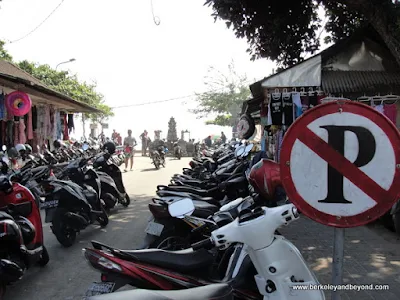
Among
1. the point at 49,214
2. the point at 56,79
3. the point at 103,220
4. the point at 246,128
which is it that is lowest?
the point at 103,220

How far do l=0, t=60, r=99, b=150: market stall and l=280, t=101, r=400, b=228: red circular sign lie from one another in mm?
8236

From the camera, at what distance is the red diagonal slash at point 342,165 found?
159 centimetres

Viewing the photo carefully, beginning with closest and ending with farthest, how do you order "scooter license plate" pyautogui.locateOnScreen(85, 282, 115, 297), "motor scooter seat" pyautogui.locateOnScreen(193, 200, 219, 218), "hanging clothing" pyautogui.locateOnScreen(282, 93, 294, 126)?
"scooter license plate" pyautogui.locateOnScreen(85, 282, 115, 297)
"motor scooter seat" pyautogui.locateOnScreen(193, 200, 219, 218)
"hanging clothing" pyautogui.locateOnScreen(282, 93, 294, 126)

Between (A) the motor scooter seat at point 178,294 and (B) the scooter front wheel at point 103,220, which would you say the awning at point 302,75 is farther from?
(A) the motor scooter seat at point 178,294

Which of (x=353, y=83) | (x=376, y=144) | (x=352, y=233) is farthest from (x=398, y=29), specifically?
(x=376, y=144)

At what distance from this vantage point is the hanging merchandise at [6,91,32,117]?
31.3 feet

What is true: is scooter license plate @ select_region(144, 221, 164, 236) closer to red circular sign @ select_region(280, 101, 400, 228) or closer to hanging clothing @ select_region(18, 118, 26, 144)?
red circular sign @ select_region(280, 101, 400, 228)

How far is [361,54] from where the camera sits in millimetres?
7426

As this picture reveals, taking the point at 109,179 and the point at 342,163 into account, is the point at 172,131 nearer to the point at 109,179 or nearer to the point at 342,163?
the point at 109,179

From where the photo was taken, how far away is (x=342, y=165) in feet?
5.34

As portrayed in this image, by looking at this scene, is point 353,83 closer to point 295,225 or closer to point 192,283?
point 295,225

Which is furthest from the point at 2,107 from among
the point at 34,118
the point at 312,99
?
the point at 312,99

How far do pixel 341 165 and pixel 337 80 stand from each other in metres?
5.97

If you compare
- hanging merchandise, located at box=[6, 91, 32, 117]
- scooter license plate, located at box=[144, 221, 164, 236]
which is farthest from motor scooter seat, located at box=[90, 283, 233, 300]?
hanging merchandise, located at box=[6, 91, 32, 117]
